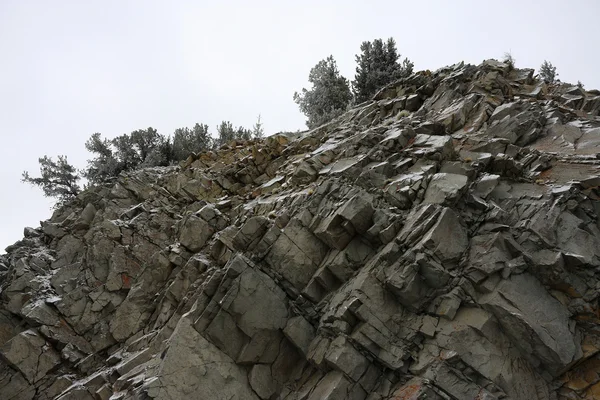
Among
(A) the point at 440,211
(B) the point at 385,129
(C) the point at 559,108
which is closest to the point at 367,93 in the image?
(B) the point at 385,129

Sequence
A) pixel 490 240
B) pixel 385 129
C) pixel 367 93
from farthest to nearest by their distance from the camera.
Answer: pixel 367 93
pixel 385 129
pixel 490 240

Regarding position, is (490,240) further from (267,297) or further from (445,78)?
(445,78)

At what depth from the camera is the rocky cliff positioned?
945cm

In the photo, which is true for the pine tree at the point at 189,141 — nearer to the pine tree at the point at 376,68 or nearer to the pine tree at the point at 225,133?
the pine tree at the point at 225,133

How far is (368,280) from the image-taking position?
Result: 11.0 metres

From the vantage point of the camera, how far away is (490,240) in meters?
10.6

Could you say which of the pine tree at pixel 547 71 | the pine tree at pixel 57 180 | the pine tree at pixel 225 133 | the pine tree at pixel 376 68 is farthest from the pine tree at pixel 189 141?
the pine tree at pixel 547 71

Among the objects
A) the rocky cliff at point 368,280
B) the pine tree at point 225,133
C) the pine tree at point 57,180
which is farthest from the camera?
the pine tree at point 225,133

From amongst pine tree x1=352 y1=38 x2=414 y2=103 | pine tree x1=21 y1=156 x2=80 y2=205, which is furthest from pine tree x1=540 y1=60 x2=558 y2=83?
pine tree x1=21 y1=156 x2=80 y2=205

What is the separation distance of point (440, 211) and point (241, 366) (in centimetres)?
840

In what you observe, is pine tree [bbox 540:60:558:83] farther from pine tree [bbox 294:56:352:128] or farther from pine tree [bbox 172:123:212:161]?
pine tree [bbox 172:123:212:161]

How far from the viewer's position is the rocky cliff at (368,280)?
9.45 m

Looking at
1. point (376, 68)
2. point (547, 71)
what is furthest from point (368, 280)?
point (547, 71)

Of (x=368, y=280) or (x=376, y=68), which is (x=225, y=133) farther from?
(x=368, y=280)
